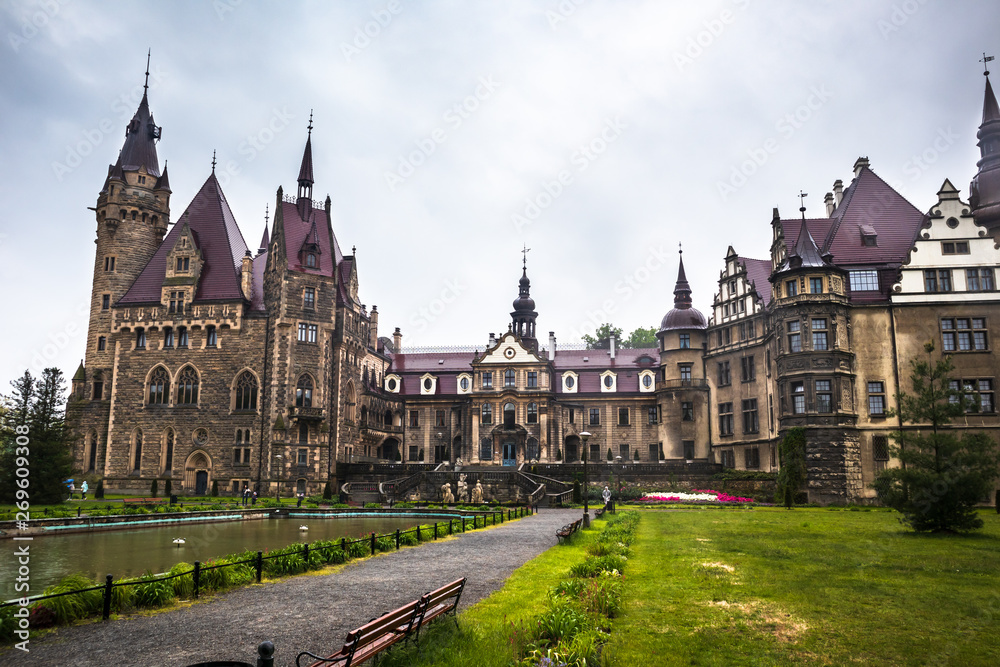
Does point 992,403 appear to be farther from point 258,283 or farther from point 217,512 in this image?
point 258,283

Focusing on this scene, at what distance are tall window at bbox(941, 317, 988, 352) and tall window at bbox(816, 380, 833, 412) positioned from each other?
25.4 feet

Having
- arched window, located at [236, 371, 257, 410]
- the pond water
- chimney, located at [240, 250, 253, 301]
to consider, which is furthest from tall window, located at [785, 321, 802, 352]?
chimney, located at [240, 250, 253, 301]

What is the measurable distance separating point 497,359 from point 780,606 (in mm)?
53634

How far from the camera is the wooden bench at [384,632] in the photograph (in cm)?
760

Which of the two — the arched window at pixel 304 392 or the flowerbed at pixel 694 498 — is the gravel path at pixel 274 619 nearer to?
the flowerbed at pixel 694 498

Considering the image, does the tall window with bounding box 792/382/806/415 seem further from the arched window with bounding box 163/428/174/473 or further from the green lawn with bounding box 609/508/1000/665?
the arched window with bounding box 163/428/174/473

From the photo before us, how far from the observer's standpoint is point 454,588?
10.9m

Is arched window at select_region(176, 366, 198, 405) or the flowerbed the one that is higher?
arched window at select_region(176, 366, 198, 405)

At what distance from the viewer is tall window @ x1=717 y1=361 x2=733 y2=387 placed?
54.4m

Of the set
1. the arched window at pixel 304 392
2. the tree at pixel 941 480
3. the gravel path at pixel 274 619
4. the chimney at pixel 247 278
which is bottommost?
the gravel path at pixel 274 619

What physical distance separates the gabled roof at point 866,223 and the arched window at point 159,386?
48.5 meters

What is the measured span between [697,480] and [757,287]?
49.9ft

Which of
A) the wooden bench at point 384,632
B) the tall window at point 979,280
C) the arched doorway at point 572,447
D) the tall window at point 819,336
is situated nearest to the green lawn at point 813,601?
the wooden bench at point 384,632

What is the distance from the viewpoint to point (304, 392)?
181 feet
